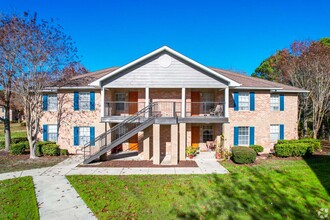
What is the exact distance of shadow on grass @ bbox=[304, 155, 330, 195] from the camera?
31.7ft

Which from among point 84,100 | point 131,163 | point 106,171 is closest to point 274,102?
point 131,163

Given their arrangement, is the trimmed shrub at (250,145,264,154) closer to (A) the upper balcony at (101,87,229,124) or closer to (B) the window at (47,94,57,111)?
(A) the upper balcony at (101,87,229,124)

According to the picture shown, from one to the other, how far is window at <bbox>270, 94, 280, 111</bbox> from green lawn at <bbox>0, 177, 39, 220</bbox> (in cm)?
1855

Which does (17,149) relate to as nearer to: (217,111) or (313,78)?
(217,111)

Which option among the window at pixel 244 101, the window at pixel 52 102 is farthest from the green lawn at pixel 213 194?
the window at pixel 52 102

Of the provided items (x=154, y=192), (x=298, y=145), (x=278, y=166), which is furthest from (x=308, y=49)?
(x=154, y=192)

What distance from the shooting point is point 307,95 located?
2075 cm

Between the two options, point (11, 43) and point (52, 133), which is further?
point (52, 133)

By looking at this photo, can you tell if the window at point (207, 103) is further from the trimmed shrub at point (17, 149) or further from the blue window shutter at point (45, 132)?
the trimmed shrub at point (17, 149)

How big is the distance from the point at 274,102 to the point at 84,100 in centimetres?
1740

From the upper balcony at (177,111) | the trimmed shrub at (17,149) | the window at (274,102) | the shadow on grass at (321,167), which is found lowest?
the shadow on grass at (321,167)

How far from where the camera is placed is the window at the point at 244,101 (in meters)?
16.4

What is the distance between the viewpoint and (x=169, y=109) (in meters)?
16.2

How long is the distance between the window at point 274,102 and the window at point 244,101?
2637mm
